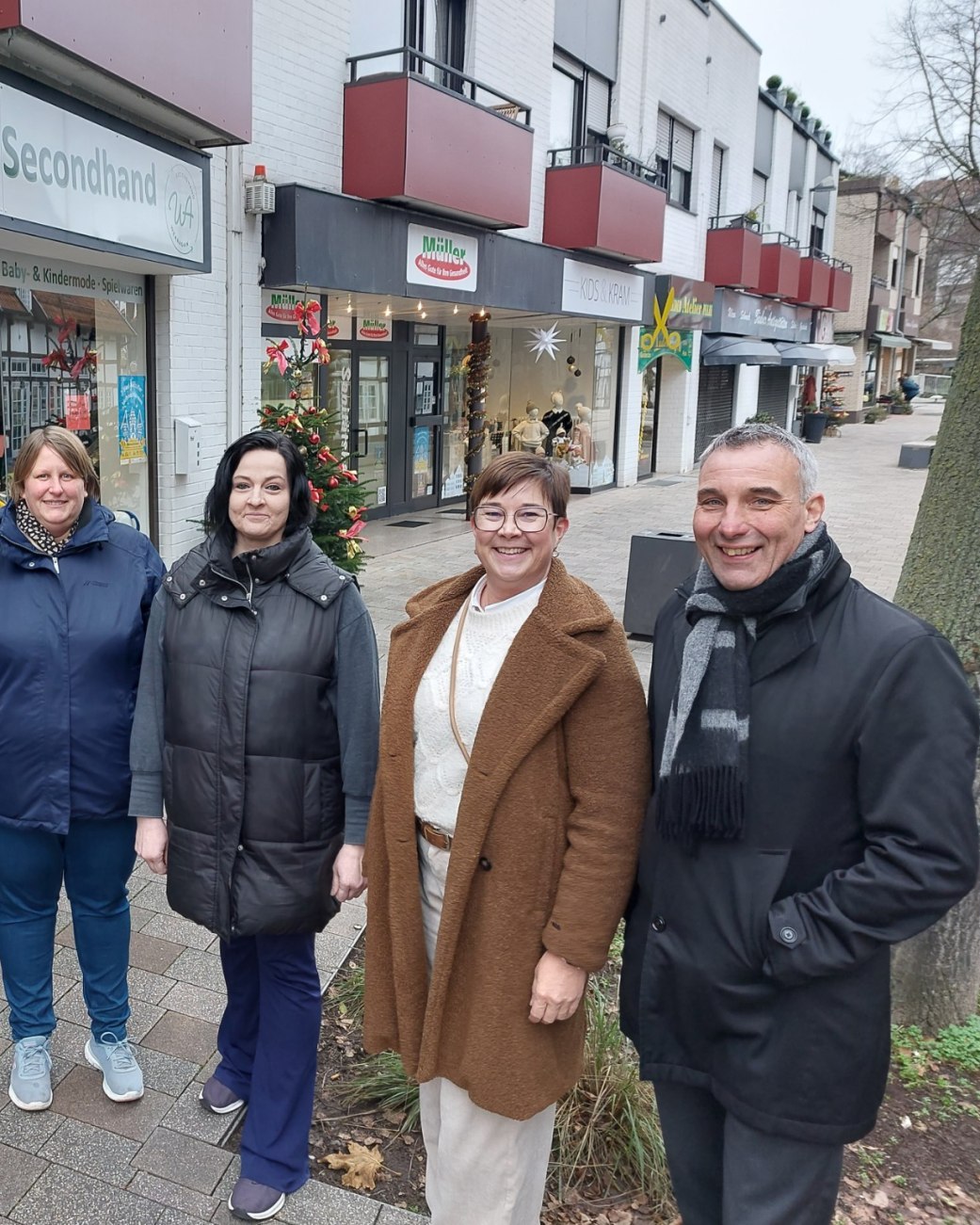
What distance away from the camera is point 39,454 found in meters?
2.59

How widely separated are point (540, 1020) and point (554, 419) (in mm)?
14084

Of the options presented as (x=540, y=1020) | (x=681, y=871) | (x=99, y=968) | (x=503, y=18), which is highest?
(x=503, y=18)

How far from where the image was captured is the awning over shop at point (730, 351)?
20219 millimetres

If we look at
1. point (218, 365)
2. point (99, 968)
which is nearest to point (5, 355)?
point (218, 365)

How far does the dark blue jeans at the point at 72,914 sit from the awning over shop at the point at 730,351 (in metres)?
19.2

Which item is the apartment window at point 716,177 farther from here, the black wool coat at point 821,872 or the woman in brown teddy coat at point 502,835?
the black wool coat at point 821,872

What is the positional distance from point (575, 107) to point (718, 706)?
1462 cm

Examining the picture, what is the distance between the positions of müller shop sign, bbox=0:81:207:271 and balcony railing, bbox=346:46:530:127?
2.86 metres

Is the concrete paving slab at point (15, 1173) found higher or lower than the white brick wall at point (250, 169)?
lower

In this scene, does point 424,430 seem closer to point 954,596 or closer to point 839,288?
point 954,596

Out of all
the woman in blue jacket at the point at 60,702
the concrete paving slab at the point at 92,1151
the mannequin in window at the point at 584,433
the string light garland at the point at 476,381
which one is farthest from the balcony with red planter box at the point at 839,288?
the concrete paving slab at the point at 92,1151

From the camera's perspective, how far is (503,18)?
11.6 meters

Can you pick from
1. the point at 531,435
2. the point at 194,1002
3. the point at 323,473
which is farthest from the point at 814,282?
the point at 194,1002

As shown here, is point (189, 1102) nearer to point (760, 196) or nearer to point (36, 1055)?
point (36, 1055)
